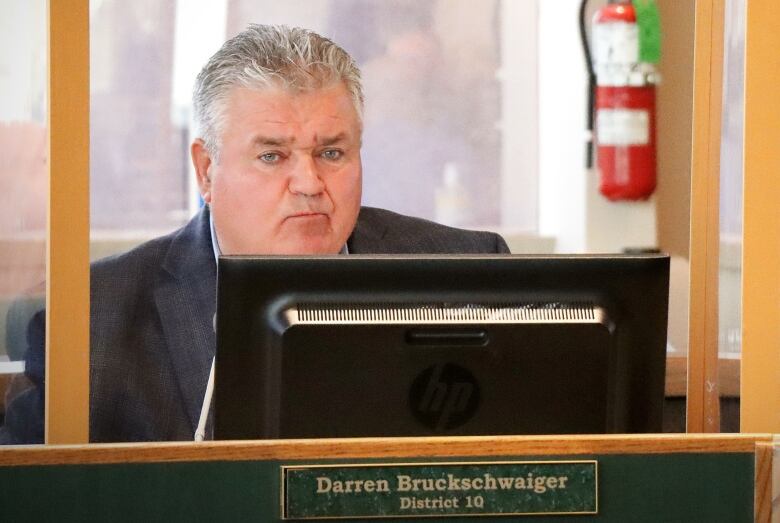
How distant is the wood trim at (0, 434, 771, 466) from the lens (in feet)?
2.76

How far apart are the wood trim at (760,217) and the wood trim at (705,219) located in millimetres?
134

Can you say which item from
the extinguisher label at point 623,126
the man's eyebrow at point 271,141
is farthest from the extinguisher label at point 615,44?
the man's eyebrow at point 271,141

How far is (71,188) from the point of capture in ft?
3.04

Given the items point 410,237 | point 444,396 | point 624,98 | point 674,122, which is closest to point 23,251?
point 410,237

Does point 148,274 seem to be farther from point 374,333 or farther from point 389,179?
point 389,179

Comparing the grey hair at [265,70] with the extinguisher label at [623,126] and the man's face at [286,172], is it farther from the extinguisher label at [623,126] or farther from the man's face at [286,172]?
the extinguisher label at [623,126]

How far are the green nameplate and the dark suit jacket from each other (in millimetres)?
623

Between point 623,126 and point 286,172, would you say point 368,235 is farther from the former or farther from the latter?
point 623,126

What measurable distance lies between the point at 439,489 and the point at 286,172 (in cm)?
82

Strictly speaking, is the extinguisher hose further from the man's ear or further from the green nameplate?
the green nameplate

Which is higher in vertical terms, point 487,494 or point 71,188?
point 71,188

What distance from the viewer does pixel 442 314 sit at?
0.97 metres

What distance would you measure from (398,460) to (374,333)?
Result: 0.45 feet

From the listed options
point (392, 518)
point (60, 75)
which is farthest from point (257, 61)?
point (392, 518)
